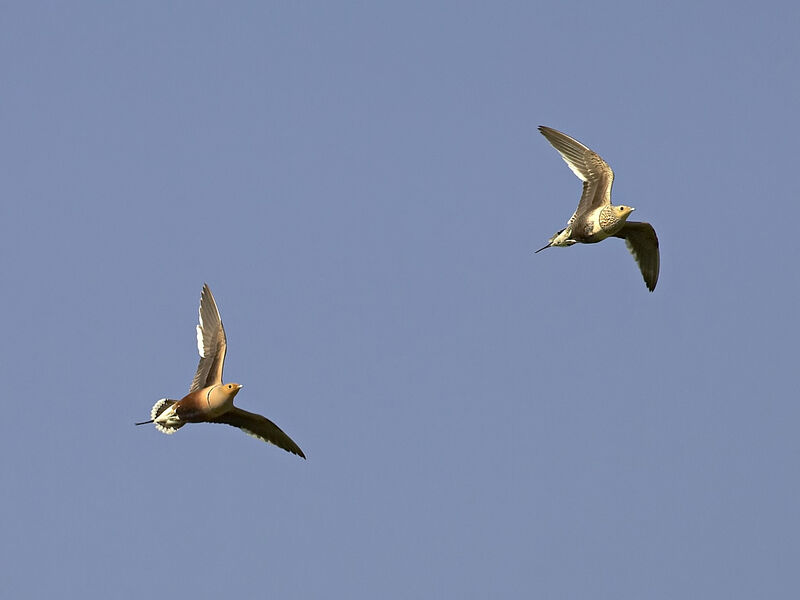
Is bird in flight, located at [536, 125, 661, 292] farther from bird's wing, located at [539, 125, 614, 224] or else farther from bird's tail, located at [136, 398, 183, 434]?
bird's tail, located at [136, 398, 183, 434]

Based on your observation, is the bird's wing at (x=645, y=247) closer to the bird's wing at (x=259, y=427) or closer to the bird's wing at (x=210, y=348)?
the bird's wing at (x=259, y=427)

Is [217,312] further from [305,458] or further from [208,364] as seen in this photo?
[305,458]

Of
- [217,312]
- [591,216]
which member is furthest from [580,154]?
[217,312]

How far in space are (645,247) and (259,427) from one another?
1180cm

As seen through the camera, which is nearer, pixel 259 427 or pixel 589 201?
pixel 259 427

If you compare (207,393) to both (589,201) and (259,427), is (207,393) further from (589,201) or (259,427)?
(589,201)

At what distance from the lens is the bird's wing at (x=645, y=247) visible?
37.0 m

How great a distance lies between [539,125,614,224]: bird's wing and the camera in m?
34.6

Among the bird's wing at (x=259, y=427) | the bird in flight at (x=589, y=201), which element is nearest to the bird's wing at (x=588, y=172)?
the bird in flight at (x=589, y=201)

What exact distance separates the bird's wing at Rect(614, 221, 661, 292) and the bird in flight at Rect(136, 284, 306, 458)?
11.2 m

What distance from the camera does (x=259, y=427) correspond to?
3334 cm

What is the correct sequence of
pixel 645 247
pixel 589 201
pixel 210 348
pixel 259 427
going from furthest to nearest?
pixel 645 247
pixel 589 201
pixel 259 427
pixel 210 348

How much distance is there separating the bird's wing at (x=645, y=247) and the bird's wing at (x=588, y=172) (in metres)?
2.36

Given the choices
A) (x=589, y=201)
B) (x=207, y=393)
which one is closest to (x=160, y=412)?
(x=207, y=393)
